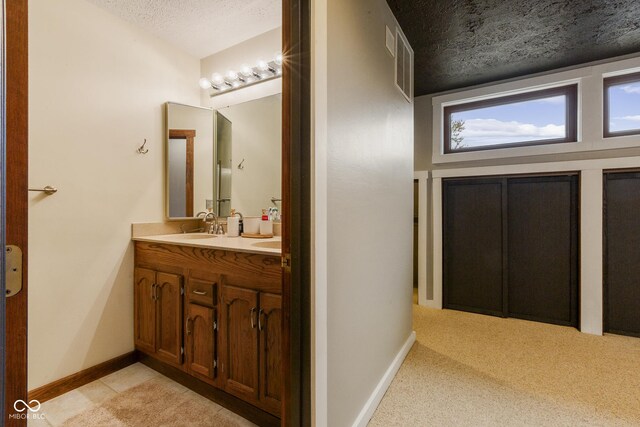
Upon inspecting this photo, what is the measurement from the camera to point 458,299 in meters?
3.22

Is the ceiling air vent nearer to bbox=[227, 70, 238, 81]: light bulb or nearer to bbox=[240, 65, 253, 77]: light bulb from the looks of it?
bbox=[240, 65, 253, 77]: light bulb

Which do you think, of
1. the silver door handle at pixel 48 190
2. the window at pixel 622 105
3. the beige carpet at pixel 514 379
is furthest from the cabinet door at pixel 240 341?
the window at pixel 622 105

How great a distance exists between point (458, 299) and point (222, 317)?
103 inches

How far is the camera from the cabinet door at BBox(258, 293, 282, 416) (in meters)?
1.44

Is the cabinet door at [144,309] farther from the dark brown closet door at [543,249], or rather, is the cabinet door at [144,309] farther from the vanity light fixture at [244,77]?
the dark brown closet door at [543,249]

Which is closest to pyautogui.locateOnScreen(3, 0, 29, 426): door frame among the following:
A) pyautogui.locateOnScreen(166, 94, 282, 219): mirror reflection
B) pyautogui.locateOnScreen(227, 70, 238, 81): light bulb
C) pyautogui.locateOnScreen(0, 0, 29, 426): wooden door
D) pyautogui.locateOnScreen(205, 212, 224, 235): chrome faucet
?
pyautogui.locateOnScreen(0, 0, 29, 426): wooden door

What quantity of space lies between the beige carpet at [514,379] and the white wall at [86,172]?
194 cm

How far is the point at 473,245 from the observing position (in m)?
3.15

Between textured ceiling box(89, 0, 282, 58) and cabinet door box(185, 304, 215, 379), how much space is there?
2015mm

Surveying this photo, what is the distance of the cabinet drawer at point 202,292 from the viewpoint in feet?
5.53

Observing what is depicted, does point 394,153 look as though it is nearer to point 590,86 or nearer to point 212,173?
point 212,173

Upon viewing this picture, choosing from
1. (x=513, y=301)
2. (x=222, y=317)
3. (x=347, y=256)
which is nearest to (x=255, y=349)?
(x=222, y=317)

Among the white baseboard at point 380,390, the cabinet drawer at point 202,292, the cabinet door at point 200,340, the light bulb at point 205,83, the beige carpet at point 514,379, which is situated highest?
the light bulb at point 205,83

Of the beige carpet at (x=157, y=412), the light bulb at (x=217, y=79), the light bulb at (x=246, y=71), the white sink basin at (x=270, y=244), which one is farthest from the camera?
the light bulb at (x=217, y=79)
